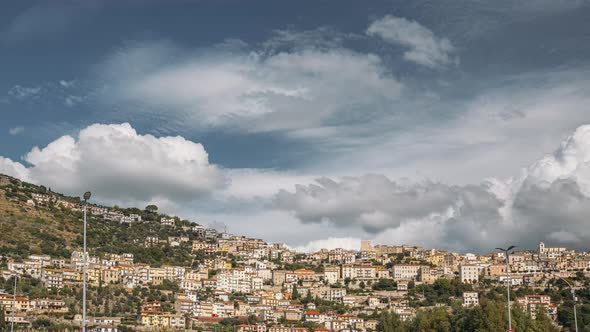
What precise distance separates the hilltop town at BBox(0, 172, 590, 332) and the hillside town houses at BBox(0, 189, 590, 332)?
283 mm

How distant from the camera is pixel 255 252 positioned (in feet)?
624

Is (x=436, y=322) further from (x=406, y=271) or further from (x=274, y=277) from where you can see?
(x=274, y=277)

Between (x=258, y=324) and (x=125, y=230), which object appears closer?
(x=258, y=324)

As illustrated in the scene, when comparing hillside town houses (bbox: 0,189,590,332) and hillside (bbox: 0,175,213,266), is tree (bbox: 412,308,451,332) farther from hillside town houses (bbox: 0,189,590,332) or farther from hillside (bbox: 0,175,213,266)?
hillside (bbox: 0,175,213,266)

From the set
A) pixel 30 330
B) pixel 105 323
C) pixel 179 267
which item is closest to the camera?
pixel 30 330

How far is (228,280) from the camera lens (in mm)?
151750

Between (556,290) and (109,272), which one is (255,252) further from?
(556,290)

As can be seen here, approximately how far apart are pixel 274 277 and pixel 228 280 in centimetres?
1589

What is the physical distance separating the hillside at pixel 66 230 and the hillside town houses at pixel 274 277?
222cm

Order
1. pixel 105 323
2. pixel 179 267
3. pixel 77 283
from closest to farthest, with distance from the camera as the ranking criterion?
pixel 105 323 < pixel 77 283 < pixel 179 267

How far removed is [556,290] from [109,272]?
3045 inches

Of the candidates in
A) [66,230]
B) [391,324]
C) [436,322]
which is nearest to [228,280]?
[66,230]

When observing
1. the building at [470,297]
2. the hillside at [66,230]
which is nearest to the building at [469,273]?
the building at [470,297]

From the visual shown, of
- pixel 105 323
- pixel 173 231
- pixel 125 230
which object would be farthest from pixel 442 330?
pixel 173 231
